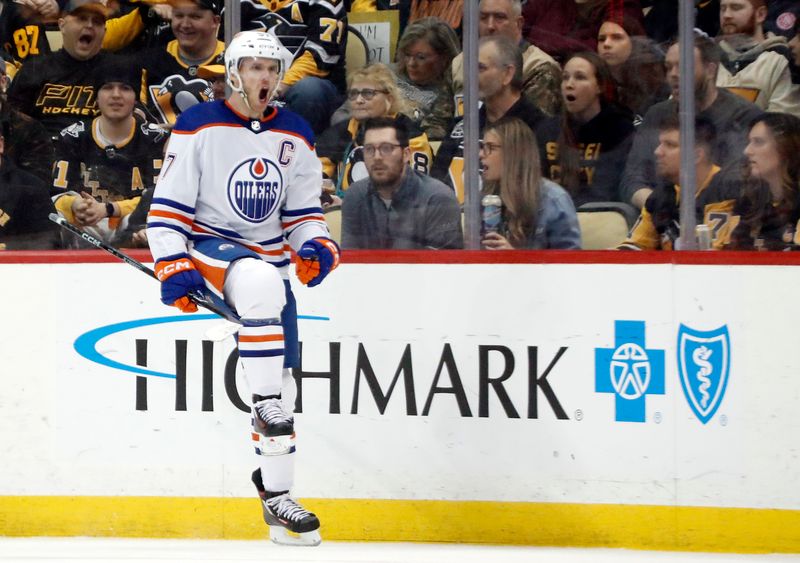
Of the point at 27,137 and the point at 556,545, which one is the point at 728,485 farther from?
the point at 27,137

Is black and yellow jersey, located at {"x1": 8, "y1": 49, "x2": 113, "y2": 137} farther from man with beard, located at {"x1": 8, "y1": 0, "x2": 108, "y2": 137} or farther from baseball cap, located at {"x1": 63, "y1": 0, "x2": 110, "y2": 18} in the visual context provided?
baseball cap, located at {"x1": 63, "y1": 0, "x2": 110, "y2": 18}

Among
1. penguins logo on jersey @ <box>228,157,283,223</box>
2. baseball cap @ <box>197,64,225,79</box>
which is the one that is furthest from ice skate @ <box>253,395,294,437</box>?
baseball cap @ <box>197,64,225,79</box>

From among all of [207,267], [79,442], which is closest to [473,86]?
[207,267]

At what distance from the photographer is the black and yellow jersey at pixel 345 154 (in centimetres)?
392

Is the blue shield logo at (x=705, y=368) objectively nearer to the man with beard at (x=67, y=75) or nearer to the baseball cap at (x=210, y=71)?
the baseball cap at (x=210, y=71)

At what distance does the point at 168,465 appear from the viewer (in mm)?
3855

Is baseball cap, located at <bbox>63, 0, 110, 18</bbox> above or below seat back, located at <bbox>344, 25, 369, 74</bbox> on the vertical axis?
above

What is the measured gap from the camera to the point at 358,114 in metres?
3.94

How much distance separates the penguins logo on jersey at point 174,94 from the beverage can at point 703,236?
5.47 ft

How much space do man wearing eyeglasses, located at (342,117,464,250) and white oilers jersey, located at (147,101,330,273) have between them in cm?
48

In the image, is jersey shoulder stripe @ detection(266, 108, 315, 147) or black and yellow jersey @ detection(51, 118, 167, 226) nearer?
jersey shoulder stripe @ detection(266, 108, 315, 147)

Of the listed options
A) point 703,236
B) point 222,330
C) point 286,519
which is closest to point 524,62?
point 703,236

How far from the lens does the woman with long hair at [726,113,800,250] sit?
3.71 m

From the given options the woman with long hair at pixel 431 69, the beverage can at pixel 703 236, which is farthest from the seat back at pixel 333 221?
the beverage can at pixel 703 236
